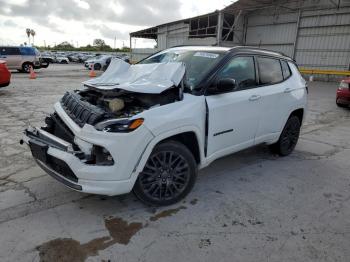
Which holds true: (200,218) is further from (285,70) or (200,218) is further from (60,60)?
(60,60)

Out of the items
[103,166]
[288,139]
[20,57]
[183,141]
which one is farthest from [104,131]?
[20,57]

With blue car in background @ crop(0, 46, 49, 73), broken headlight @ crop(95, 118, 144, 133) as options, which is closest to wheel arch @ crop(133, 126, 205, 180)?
broken headlight @ crop(95, 118, 144, 133)

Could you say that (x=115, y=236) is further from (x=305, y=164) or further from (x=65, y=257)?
(x=305, y=164)

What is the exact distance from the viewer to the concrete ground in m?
2.64

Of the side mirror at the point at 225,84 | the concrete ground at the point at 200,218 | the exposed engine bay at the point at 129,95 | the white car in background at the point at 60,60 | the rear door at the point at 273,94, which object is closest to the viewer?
the concrete ground at the point at 200,218

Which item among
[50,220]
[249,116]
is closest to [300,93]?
[249,116]

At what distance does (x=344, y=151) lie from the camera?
18.6 ft

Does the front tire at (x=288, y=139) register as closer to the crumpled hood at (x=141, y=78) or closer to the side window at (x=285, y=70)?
the side window at (x=285, y=70)

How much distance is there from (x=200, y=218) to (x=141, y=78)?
1743 mm

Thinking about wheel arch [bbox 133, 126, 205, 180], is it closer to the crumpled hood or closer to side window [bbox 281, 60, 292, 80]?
the crumpled hood

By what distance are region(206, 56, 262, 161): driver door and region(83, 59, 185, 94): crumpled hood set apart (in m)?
0.49

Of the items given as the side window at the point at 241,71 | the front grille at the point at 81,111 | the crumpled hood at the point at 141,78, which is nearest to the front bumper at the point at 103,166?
the front grille at the point at 81,111

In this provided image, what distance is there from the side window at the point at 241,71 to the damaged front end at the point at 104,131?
662 millimetres

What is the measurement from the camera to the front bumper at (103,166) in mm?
2777
